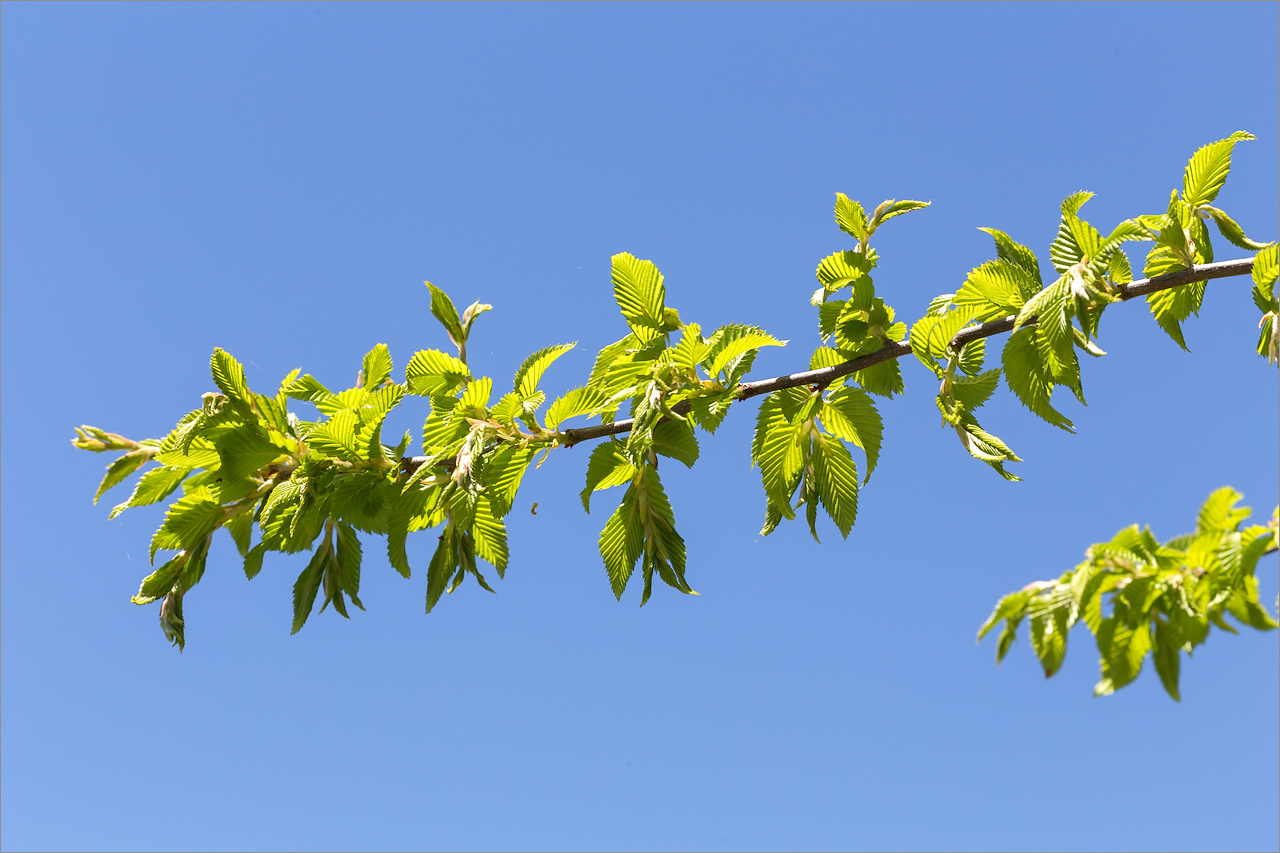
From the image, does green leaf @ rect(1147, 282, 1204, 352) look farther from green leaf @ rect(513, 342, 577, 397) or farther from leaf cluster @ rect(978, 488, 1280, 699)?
green leaf @ rect(513, 342, 577, 397)

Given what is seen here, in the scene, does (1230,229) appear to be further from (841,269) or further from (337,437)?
(337,437)

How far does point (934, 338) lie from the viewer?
3.00m

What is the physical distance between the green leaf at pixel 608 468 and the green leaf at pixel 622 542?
8 cm

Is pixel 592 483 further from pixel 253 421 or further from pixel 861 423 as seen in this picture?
pixel 253 421

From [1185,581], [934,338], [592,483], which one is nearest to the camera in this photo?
[1185,581]

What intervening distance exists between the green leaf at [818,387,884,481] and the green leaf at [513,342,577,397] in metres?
0.94

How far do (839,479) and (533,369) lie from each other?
1.10m

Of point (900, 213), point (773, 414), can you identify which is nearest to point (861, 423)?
point (773, 414)

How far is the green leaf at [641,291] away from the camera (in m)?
3.12

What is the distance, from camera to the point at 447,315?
3209 mm

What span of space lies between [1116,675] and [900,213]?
173cm

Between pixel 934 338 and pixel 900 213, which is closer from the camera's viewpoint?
pixel 934 338

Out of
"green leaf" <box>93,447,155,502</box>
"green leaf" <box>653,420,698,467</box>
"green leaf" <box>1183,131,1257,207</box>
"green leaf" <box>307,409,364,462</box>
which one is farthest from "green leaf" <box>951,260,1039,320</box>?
"green leaf" <box>93,447,155,502</box>

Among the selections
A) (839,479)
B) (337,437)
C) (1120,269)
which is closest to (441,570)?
(337,437)
